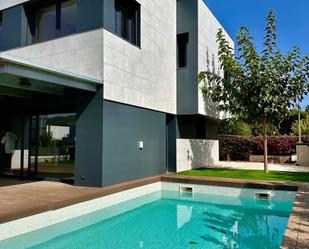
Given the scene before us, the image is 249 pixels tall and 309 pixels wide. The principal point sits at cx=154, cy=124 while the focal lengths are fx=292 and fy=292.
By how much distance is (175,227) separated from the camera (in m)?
7.02

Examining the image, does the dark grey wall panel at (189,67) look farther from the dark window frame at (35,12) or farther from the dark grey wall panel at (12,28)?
the dark grey wall panel at (12,28)

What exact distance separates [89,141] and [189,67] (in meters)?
6.56

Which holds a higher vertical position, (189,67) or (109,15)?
(109,15)

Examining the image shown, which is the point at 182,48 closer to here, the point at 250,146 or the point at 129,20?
the point at 129,20

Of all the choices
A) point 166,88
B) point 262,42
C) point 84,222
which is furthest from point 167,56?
point 84,222

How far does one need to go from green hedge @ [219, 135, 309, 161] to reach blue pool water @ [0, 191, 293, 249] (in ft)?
36.6

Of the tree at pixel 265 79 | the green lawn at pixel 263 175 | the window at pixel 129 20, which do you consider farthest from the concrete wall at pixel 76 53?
the green lawn at pixel 263 175

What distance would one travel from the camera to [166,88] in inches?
497

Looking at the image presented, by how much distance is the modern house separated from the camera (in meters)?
8.77

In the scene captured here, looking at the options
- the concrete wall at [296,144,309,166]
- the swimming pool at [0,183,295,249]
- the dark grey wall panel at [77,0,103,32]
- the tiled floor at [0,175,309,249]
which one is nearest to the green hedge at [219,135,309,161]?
the concrete wall at [296,144,309,166]

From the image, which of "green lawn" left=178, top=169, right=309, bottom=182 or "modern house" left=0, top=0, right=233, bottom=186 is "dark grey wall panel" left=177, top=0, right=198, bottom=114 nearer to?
"modern house" left=0, top=0, right=233, bottom=186

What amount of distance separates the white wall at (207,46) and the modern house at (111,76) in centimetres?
5

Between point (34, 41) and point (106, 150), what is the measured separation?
5399 mm

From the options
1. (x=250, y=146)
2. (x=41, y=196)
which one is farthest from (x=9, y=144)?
(x=250, y=146)
